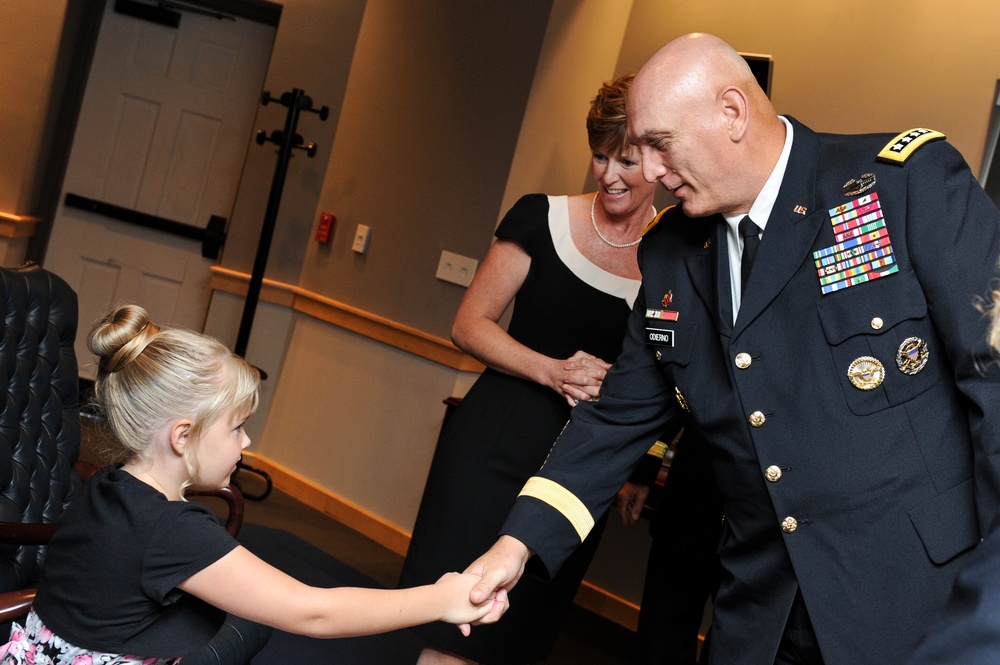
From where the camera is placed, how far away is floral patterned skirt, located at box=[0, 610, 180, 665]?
1672mm

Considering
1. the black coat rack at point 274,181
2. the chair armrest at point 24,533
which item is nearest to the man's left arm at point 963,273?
the chair armrest at point 24,533

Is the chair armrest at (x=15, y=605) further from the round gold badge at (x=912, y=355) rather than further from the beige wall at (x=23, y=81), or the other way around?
the beige wall at (x=23, y=81)

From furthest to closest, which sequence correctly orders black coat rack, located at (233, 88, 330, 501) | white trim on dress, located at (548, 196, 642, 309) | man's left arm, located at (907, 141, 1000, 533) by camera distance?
black coat rack, located at (233, 88, 330, 501) < white trim on dress, located at (548, 196, 642, 309) < man's left arm, located at (907, 141, 1000, 533)

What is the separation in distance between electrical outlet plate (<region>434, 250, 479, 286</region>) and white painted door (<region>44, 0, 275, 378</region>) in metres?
1.81

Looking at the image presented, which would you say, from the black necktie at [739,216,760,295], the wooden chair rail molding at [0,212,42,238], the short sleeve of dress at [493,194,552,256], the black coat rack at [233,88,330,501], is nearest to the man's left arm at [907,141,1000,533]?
the black necktie at [739,216,760,295]

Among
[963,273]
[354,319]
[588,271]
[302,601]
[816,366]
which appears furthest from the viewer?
[354,319]

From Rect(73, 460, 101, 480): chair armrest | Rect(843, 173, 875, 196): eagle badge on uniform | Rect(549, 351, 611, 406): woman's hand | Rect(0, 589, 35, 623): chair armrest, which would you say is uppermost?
Rect(843, 173, 875, 196): eagle badge on uniform

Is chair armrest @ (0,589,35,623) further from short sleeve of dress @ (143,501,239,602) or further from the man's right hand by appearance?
the man's right hand

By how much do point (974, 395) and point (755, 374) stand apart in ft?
1.12

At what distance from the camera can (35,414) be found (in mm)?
2434

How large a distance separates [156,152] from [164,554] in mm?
4851

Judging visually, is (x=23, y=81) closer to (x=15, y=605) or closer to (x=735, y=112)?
(x=15, y=605)

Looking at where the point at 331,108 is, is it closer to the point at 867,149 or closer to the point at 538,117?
the point at 538,117

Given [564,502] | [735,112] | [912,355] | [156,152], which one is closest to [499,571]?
[564,502]
